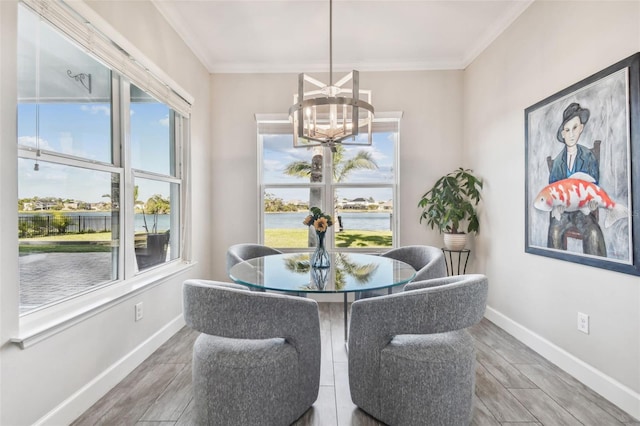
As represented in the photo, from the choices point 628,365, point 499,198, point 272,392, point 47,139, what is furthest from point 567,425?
point 47,139

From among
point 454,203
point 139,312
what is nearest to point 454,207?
point 454,203

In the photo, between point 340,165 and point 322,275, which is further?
point 340,165

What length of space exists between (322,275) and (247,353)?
62 cm

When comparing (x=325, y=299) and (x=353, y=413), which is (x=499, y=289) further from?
(x=353, y=413)

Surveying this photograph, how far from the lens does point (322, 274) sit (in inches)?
75.4

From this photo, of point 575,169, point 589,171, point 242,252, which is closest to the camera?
point 589,171

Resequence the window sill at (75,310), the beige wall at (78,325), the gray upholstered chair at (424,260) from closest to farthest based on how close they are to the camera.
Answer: the beige wall at (78,325)
the window sill at (75,310)
the gray upholstered chair at (424,260)

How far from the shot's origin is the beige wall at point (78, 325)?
4.38 ft

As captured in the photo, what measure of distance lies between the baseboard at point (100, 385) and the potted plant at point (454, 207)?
291 centimetres

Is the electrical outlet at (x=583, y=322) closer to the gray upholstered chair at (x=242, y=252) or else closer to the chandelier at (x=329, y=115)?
the chandelier at (x=329, y=115)

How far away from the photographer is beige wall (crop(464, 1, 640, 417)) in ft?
5.90

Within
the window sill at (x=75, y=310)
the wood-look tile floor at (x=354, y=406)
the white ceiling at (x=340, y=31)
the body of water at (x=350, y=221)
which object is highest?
the white ceiling at (x=340, y=31)

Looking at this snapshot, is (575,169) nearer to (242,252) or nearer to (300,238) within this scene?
(242,252)

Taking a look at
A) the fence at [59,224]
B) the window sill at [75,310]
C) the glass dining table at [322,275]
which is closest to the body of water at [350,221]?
the glass dining table at [322,275]
